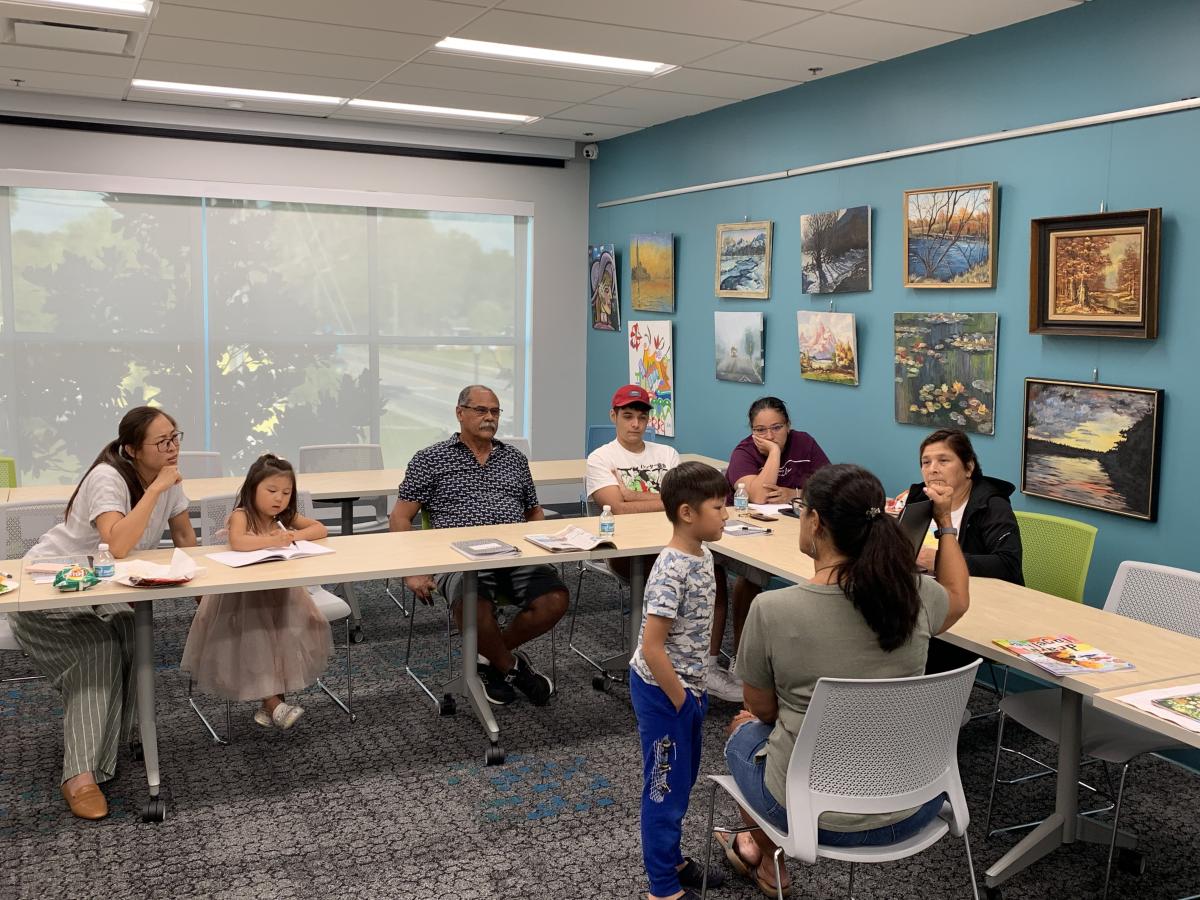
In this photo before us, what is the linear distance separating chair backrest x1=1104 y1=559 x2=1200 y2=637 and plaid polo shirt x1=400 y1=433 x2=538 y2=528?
2479 mm

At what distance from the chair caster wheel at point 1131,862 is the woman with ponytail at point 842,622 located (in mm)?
1106

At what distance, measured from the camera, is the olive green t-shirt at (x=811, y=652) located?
7.87 ft

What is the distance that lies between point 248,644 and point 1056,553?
2.99 metres

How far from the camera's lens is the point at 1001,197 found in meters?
4.80

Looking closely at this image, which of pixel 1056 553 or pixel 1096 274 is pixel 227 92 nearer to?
pixel 1096 274

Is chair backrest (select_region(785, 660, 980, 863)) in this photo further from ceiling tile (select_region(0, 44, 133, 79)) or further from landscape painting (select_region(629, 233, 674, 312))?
landscape painting (select_region(629, 233, 674, 312))

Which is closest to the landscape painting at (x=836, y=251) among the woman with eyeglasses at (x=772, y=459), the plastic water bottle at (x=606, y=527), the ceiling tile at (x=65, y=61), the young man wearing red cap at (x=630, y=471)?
the woman with eyeglasses at (x=772, y=459)

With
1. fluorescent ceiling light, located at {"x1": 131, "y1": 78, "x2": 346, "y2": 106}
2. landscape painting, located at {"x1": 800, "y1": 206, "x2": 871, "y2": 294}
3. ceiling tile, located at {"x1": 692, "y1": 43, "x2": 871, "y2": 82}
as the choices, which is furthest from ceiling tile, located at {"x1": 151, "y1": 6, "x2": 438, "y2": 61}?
landscape painting, located at {"x1": 800, "y1": 206, "x2": 871, "y2": 294}

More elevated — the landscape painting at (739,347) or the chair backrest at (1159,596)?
the landscape painting at (739,347)

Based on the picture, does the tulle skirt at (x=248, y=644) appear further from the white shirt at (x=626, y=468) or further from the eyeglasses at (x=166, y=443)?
the white shirt at (x=626, y=468)

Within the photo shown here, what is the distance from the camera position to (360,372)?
8.38m

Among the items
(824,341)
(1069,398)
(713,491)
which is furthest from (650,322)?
(713,491)

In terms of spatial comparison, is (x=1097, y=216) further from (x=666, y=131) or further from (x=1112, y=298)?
(x=666, y=131)

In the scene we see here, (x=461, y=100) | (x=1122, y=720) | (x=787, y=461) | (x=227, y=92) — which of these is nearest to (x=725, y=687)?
(x=787, y=461)
